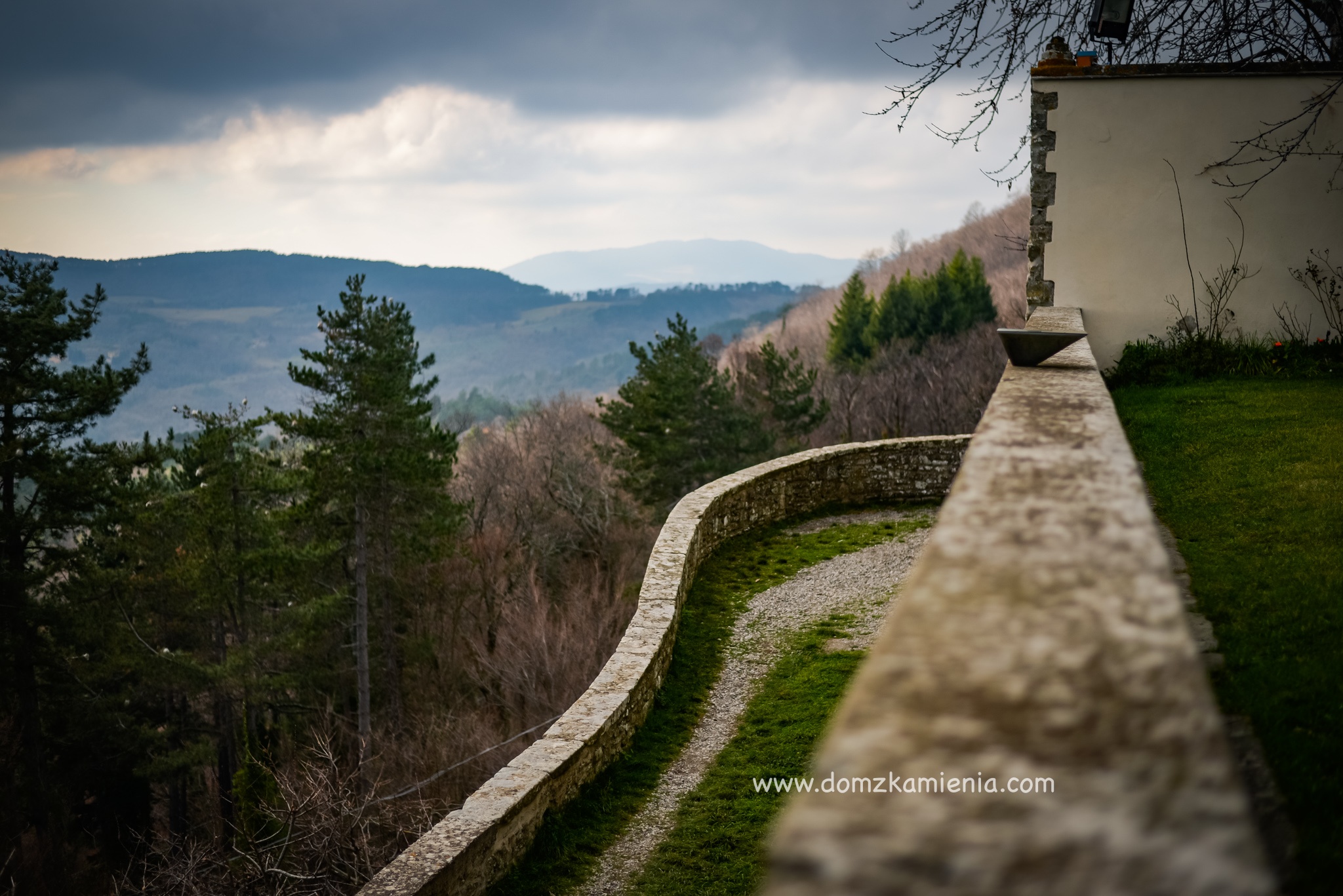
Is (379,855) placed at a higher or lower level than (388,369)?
lower

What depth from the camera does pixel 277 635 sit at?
24484 millimetres

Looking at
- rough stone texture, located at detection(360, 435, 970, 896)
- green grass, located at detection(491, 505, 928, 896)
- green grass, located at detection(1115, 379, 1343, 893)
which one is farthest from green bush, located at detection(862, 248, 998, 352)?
A: green grass, located at detection(1115, 379, 1343, 893)

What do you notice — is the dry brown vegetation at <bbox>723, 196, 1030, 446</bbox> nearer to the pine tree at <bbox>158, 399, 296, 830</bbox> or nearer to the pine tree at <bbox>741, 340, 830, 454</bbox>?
the pine tree at <bbox>741, 340, 830, 454</bbox>

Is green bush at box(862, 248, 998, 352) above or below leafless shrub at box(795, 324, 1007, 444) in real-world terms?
above

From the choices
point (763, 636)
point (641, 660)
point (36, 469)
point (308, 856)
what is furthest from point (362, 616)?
point (641, 660)

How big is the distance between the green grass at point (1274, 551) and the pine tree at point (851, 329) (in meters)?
40.2

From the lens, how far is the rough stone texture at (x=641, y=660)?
449cm

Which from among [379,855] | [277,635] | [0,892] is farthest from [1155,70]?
[277,635]

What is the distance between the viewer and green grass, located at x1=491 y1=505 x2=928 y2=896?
Result: 16.3 feet

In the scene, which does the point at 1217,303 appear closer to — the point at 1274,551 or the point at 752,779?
the point at 1274,551

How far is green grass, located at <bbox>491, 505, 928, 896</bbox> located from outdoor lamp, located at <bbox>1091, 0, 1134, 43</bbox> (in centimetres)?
546

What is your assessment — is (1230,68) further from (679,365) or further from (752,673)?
(679,365)

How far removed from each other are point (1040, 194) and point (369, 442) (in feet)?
54.3

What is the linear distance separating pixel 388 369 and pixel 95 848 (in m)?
17.7
